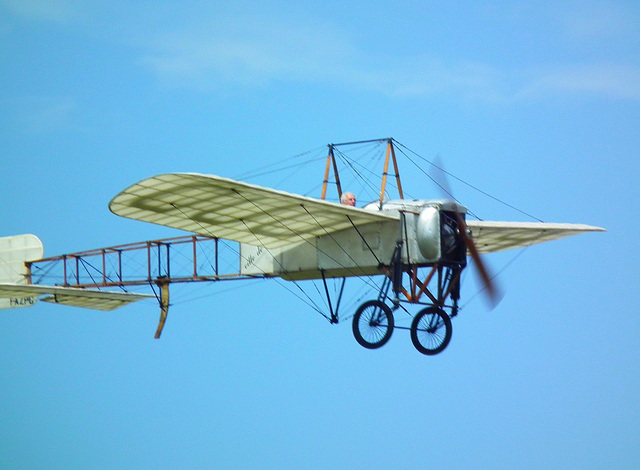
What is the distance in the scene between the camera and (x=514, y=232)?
26.2m

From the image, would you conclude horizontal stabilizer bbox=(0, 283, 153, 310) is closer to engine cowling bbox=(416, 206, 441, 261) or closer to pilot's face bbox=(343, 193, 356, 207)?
pilot's face bbox=(343, 193, 356, 207)

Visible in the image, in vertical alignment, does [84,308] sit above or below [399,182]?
below

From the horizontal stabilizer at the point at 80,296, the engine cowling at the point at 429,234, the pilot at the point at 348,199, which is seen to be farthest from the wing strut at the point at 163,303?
the engine cowling at the point at 429,234

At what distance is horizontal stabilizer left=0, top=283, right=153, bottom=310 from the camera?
1162 inches

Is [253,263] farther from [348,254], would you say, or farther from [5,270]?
[5,270]

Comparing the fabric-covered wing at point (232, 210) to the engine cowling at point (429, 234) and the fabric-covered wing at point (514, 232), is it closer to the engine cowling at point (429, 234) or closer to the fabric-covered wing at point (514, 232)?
the engine cowling at point (429, 234)

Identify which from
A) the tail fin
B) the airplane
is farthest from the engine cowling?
the tail fin

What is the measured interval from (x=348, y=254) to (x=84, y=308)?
997 centimetres

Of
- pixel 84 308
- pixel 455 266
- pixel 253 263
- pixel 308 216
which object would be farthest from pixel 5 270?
pixel 455 266

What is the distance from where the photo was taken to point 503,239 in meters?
27.0

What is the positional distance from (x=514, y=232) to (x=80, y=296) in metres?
11.3

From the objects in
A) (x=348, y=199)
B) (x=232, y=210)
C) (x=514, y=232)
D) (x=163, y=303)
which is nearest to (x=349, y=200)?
(x=348, y=199)

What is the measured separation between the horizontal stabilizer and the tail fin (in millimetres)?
1262

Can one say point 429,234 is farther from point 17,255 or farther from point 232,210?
point 17,255
